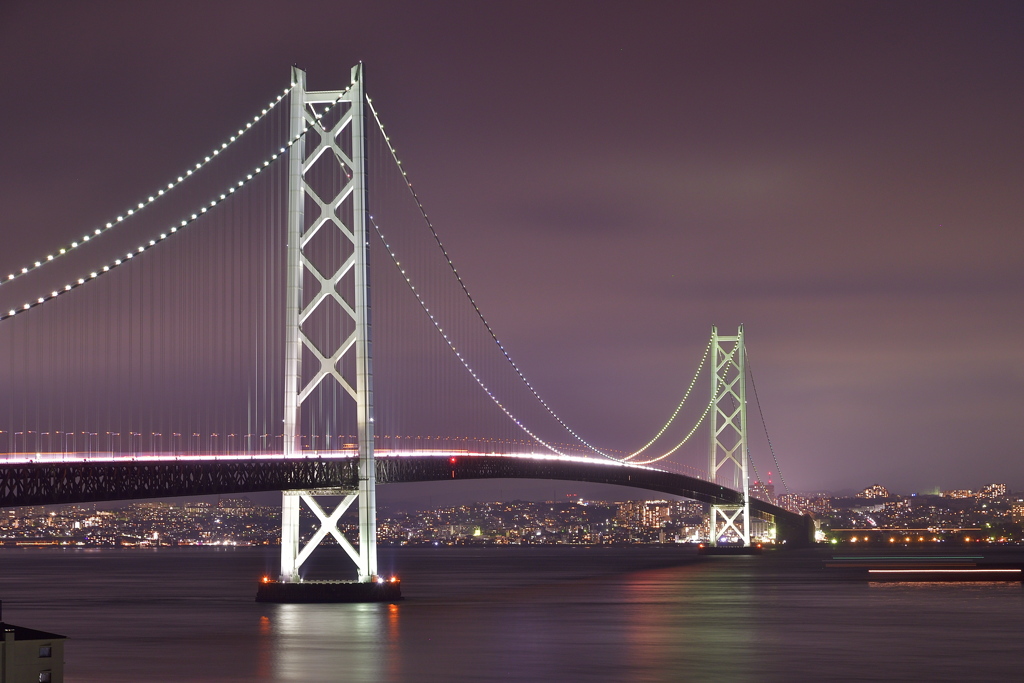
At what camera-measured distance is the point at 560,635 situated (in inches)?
1414

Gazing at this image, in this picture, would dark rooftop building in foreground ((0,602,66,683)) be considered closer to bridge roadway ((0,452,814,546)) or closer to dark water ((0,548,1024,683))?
dark water ((0,548,1024,683))

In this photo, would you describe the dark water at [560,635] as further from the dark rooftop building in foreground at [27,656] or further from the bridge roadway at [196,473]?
the dark rooftop building in foreground at [27,656]

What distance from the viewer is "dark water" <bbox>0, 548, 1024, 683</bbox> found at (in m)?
27.6

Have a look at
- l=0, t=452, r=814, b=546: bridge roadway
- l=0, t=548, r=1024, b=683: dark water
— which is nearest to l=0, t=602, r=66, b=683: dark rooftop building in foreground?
l=0, t=548, r=1024, b=683: dark water

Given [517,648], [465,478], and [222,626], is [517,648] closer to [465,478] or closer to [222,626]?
[222,626]

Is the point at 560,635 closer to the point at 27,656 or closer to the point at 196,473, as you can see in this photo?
the point at 196,473

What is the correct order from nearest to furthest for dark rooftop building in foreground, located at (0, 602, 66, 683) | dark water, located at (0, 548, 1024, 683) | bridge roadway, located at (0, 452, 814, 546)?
dark rooftop building in foreground, located at (0, 602, 66, 683) → dark water, located at (0, 548, 1024, 683) → bridge roadway, located at (0, 452, 814, 546)

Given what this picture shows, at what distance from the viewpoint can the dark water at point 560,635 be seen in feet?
90.6

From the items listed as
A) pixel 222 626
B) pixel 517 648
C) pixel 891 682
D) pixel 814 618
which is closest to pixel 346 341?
pixel 222 626

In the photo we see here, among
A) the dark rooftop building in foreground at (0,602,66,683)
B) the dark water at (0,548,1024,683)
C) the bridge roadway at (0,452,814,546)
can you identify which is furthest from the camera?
the bridge roadway at (0,452,814,546)

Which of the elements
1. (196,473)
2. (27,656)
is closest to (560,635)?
(196,473)

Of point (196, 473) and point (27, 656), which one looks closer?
point (27, 656)

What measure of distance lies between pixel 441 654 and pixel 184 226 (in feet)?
54.0

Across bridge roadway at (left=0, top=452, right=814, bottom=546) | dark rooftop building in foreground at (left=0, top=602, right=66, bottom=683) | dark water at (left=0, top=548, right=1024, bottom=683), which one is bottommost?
dark water at (left=0, top=548, right=1024, bottom=683)
